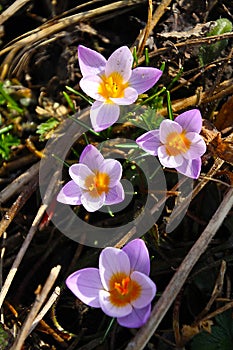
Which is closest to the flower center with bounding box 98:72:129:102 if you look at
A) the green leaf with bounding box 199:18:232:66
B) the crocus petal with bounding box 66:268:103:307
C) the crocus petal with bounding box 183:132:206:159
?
the crocus petal with bounding box 183:132:206:159

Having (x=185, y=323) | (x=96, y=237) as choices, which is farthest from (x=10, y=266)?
(x=185, y=323)

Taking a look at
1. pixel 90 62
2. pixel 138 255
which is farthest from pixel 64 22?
pixel 138 255

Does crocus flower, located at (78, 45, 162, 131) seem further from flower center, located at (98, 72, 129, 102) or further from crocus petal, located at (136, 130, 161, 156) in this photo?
crocus petal, located at (136, 130, 161, 156)

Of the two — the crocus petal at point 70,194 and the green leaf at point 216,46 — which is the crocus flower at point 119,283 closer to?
the crocus petal at point 70,194

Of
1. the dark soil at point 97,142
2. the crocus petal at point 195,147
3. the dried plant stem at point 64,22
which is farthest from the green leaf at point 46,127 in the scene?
the crocus petal at point 195,147

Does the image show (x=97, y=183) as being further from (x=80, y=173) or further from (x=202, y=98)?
(x=202, y=98)
